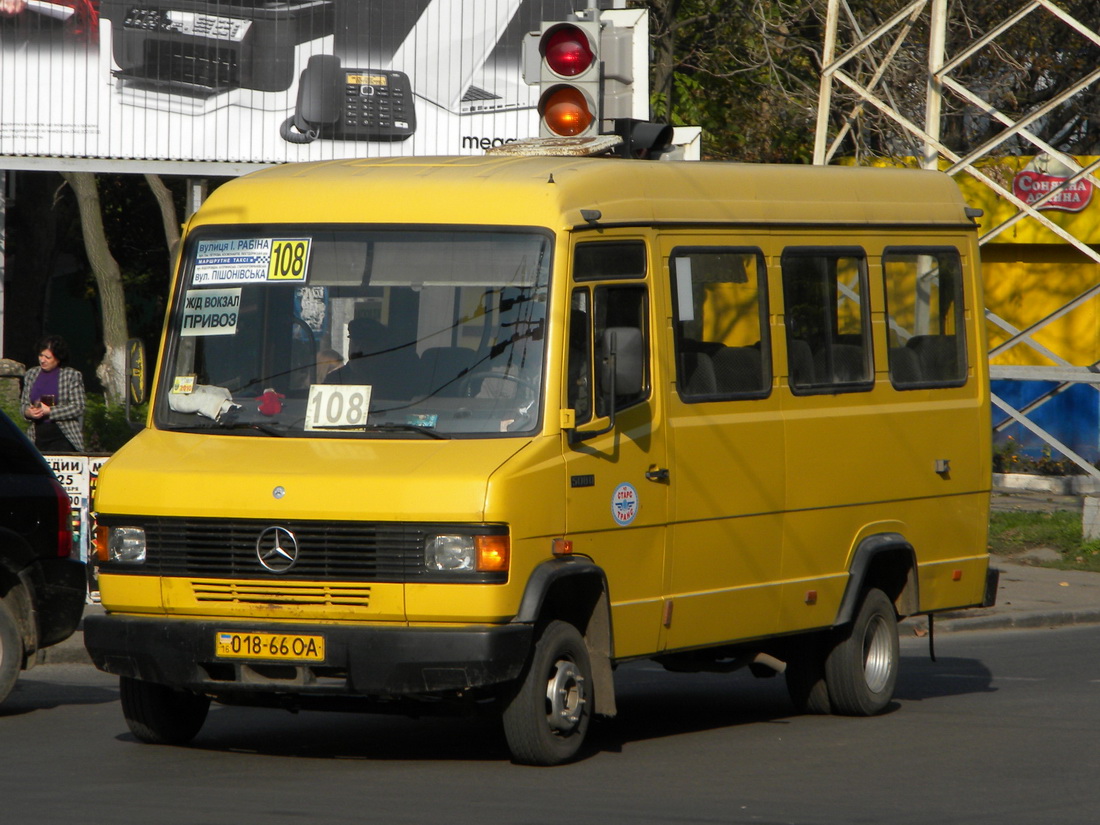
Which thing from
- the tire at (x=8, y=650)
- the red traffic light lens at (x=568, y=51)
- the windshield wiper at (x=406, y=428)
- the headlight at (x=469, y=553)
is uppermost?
the red traffic light lens at (x=568, y=51)

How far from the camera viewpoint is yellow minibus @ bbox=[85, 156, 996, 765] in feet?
25.4

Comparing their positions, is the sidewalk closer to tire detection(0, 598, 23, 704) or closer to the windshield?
tire detection(0, 598, 23, 704)

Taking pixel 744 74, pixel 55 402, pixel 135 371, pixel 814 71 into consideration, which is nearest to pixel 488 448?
pixel 135 371

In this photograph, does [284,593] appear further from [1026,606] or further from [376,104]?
[376,104]

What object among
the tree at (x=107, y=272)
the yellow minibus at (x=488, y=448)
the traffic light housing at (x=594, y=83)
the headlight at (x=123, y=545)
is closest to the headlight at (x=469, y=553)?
the yellow minibus at (x=488, y=448)

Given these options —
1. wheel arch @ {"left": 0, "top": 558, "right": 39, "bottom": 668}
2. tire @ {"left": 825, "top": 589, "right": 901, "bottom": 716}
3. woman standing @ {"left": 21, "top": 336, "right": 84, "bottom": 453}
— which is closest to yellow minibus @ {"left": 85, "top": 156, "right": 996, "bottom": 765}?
tire @ {"left": 825, "top": 589, "right": 901, "bottom": 716}

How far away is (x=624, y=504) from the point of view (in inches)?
331

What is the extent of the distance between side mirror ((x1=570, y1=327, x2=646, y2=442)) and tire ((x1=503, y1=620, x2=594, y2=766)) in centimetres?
84

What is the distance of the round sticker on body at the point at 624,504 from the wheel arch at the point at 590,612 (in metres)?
0.27

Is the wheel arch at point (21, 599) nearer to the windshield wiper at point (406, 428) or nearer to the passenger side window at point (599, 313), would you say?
the windshield wiper at point (406, 428)

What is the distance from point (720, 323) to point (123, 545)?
9.62 feet

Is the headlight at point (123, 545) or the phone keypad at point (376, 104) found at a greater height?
the phone keypad at point (376, 104)

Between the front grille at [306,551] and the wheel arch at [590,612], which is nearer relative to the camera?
the front grille at [306,551]

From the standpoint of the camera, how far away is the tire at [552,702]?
26.1 feet
